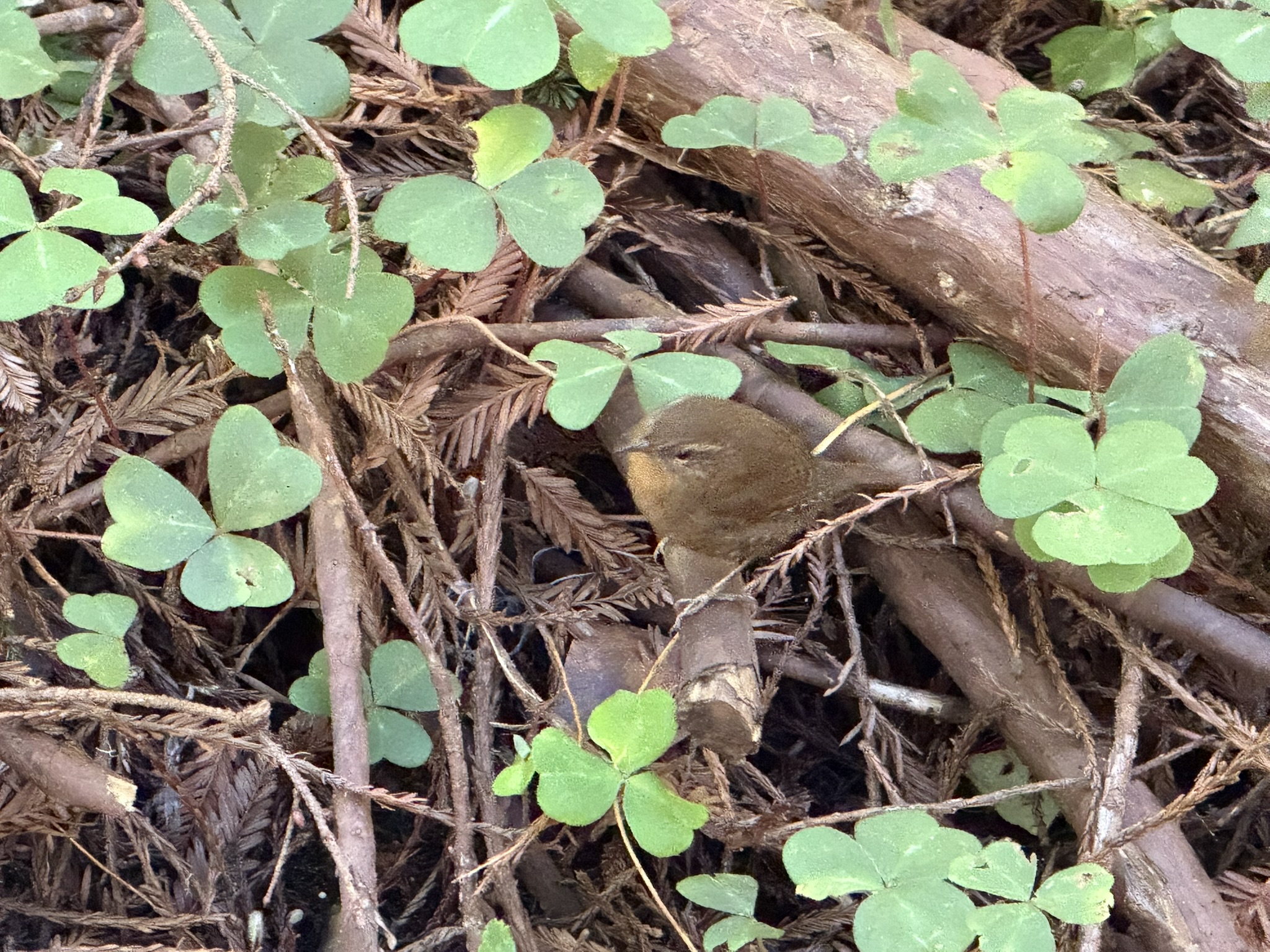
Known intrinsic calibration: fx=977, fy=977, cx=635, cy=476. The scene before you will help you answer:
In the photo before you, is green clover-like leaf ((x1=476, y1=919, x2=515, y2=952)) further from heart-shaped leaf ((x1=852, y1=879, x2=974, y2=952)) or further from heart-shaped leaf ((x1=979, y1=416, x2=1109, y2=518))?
heart-shaped leaf ((x1=979, y1=416, x2=1109, y2=518))

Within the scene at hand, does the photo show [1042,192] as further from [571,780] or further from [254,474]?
[254,474]

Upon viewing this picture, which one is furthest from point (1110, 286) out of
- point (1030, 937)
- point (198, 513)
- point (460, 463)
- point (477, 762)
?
point (198, 513)

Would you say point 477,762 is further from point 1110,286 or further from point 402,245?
point 1110,286

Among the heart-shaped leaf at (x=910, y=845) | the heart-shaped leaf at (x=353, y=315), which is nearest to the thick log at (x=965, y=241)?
the heart-shaped leaf at (x=353, y=315)

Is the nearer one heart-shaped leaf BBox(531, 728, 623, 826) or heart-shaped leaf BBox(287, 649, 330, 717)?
heart-shaped leaf BBox(531, 728, 623, 826)

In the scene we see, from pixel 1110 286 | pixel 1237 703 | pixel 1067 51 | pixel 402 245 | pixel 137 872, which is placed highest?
pixel 1067 51

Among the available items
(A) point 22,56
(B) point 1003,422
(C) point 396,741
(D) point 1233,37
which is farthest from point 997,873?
(A) point 22,56

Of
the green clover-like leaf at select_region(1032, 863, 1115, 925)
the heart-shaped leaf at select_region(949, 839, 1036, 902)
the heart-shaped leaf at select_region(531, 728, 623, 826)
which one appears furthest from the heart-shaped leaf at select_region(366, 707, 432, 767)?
the green clover-like leaf at select_region(1032, 863, 1115, 925)
